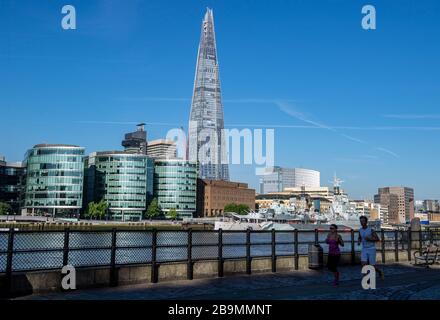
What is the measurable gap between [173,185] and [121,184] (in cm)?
2324

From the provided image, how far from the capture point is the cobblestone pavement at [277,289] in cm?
1177

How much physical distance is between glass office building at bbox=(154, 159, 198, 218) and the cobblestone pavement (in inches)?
6917

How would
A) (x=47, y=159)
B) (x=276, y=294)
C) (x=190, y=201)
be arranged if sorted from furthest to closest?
(x=190, y=201)
(x=47, y=159)
(x=276, y=294)

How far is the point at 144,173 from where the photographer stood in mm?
178500

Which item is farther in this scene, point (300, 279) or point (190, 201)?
point (190, 201)

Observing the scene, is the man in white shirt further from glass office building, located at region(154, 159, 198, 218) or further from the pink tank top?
glass office building, located at region(154, 159, 198, 218)

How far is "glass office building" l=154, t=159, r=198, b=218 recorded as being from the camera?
19125cm

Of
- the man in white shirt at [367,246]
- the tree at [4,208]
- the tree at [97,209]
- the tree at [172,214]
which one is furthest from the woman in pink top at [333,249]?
→ the tree at [172,214]

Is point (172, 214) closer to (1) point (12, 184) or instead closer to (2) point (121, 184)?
(2) point (121, 184)

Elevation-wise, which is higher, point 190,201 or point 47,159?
point 47,159

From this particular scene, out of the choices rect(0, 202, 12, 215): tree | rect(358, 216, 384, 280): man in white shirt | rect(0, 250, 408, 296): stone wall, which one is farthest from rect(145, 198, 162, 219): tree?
rect(358, 216, 384, 280): man in white shirt
